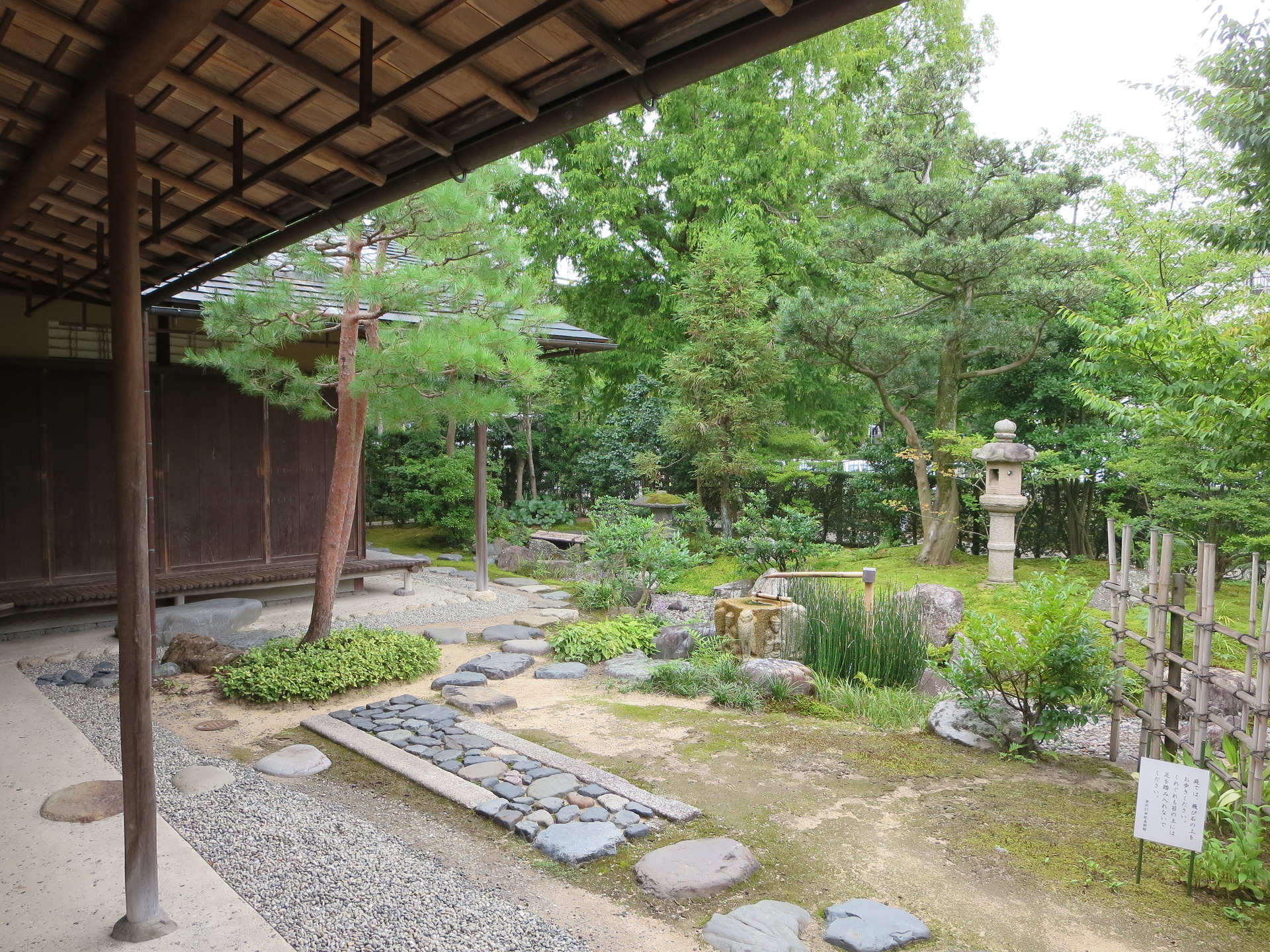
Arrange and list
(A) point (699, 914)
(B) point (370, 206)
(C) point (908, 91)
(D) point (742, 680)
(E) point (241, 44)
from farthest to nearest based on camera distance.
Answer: (C) point (908, 91) → (D) point (742, 680) → (B) point (370, 206) → (A) point (699, 914) → (E) point (241, 44)

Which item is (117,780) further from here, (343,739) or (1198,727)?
(1198,727)

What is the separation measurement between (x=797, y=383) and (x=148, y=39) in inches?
498

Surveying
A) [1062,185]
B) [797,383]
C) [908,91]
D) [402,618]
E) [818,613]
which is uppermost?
[908,91]

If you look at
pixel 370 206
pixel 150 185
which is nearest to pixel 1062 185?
pixel 370 206

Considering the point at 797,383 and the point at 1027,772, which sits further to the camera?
the point at 797,383

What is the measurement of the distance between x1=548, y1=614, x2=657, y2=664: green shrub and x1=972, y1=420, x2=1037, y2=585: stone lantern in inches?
169

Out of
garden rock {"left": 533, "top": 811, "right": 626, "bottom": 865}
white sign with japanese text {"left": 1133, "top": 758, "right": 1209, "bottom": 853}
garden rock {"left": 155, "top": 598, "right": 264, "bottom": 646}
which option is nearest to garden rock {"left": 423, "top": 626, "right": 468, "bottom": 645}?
garden rock {"left": 155, "top": 598, "right": 264, "bottom": 646}

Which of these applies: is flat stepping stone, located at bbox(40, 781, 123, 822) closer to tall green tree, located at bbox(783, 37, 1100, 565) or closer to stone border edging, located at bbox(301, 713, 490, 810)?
stone border edging, located at bbox(301, 713, 490, 810)

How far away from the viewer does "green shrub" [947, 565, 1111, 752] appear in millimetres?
4516

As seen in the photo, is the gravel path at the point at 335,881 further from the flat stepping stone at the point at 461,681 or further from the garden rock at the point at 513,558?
the garden rock at the point at 513,558

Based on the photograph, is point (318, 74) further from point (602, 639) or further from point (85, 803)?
Result: point (602, 639)

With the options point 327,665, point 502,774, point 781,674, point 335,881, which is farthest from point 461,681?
point 335,881

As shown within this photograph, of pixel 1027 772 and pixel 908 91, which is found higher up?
pixel 908 91

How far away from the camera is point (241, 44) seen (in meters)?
2.78
